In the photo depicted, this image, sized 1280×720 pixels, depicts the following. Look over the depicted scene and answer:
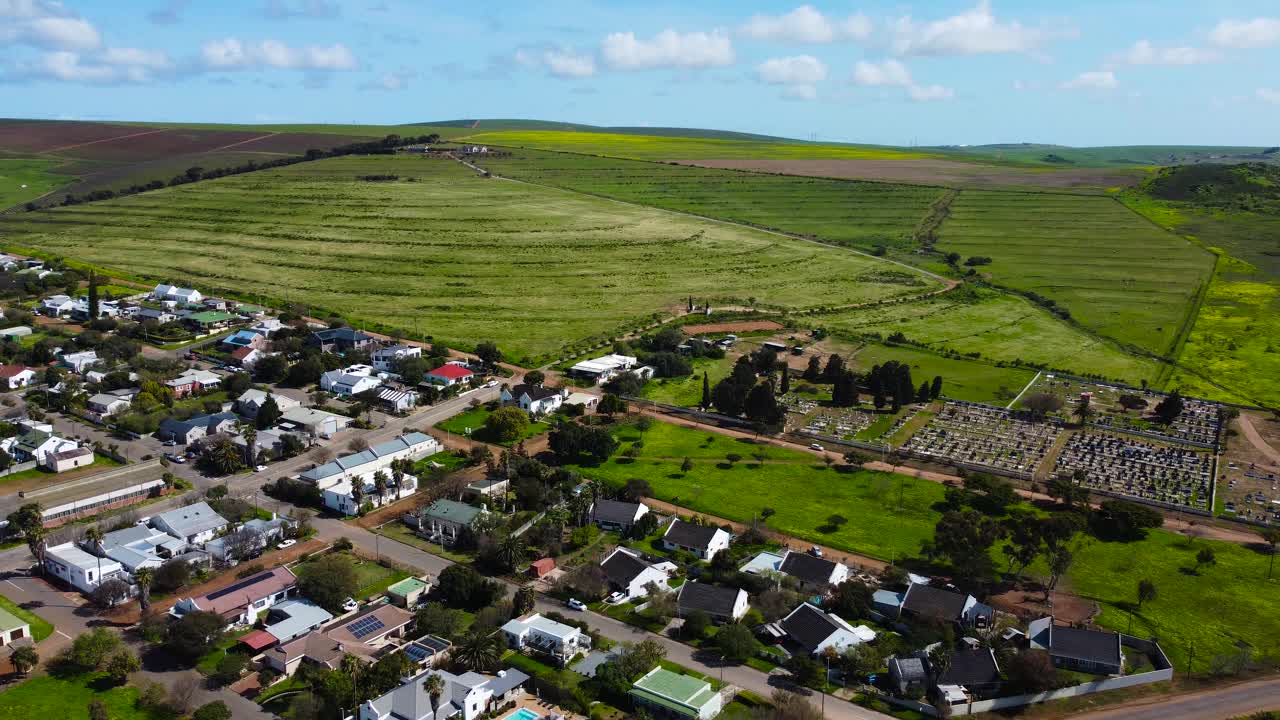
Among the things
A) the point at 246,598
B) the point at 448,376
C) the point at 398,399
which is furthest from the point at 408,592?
the point at 448,376

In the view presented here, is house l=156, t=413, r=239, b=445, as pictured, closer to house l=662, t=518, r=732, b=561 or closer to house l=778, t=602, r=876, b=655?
house l=662, t=518, r=732, b=561

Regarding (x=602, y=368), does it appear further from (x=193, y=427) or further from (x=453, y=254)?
(x=453, y=254)

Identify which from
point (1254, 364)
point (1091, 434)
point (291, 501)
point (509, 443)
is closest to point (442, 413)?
point (509, 443)

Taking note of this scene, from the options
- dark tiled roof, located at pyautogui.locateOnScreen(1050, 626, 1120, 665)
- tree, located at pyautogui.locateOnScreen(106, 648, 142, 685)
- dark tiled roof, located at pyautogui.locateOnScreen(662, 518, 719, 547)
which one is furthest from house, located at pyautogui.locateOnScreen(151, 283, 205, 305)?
dark tiled roof, located at pyautogui.locateOnScreen(1050, 626, 1120, 665)

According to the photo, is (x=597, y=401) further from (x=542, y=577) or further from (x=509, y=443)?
(x=542, y=577)

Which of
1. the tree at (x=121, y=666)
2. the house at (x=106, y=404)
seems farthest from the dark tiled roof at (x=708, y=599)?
the house at (x=106, y=404)
